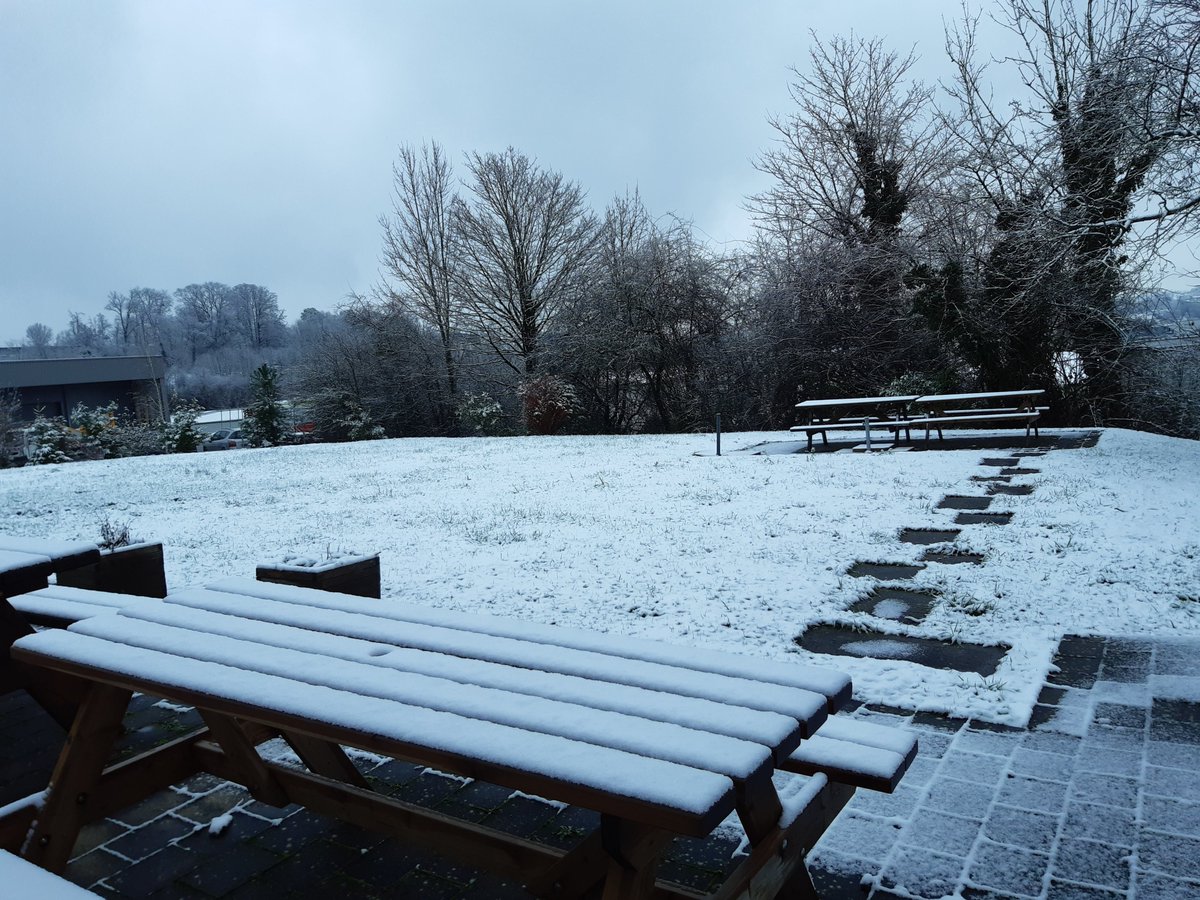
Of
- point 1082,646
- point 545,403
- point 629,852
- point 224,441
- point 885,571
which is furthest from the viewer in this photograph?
point 224,441

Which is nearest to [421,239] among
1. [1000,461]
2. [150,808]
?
[1000,461]

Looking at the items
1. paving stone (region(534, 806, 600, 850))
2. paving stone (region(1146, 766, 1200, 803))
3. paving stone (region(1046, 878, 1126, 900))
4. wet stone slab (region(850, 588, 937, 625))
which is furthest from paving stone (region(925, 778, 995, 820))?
wet stone slab (region(850, 588, 937, 625))

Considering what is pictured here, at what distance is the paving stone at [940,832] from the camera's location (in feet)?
6.98

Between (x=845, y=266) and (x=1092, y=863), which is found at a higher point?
(x=845, y=266)

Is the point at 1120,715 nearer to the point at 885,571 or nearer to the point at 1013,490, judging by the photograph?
the point at 885,571

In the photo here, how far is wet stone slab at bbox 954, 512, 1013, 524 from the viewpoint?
20.5ft

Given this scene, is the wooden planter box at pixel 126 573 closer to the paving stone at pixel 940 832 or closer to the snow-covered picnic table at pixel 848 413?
the paving stone at pixel 940 832

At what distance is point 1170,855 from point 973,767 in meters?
0.60

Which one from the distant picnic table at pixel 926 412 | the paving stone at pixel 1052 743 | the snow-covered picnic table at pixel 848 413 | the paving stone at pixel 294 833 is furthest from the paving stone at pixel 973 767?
the snow-covered picnic table at pixel 848 413

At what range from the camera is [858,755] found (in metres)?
1.74

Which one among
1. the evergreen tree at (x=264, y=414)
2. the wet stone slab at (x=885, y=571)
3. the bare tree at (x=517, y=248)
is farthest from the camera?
the bare tree at (x=517, y=248)

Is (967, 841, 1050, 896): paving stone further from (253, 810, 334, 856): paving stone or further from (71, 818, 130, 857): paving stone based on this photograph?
(71, 818, 130, 857): paving stone

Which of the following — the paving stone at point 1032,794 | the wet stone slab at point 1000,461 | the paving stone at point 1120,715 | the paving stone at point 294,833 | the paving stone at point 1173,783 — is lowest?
the paving stone at point 1120,715

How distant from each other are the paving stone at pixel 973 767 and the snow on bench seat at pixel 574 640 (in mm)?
789
